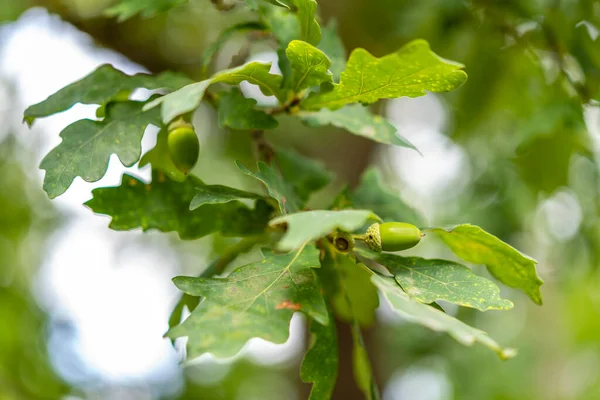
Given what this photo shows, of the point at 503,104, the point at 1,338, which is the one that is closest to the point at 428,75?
the point at 503,104

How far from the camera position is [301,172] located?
1.49 m

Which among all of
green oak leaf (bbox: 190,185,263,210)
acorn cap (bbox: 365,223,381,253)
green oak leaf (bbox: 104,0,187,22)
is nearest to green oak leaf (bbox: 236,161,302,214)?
green oak leaf (bbox: 190,185,263,210)

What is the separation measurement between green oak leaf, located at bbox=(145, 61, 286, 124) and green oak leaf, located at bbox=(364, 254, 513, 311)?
1.18 ft

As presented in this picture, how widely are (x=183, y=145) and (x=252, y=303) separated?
0.37m

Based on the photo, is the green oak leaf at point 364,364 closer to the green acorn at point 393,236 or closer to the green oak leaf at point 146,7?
the green acorn at point 393,236

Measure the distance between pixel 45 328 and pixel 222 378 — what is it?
4.54 ft

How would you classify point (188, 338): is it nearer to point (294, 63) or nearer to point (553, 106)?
point (294, 63)

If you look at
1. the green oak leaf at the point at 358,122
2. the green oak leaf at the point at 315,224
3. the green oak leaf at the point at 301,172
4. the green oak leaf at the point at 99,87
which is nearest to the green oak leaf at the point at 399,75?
the green oak leaf at the point at 358,122

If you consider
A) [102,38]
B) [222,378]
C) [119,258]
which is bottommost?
[222,378]

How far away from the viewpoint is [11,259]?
12.4 ft

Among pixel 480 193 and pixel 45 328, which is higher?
pixel 480 193

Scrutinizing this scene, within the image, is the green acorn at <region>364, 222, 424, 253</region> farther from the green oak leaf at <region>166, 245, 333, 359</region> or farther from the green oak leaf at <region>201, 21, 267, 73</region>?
the green oak leaf at <region>201, 21, 267, 73</region>

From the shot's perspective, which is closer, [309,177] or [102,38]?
[309,177]

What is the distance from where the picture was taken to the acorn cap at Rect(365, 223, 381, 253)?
97cm
